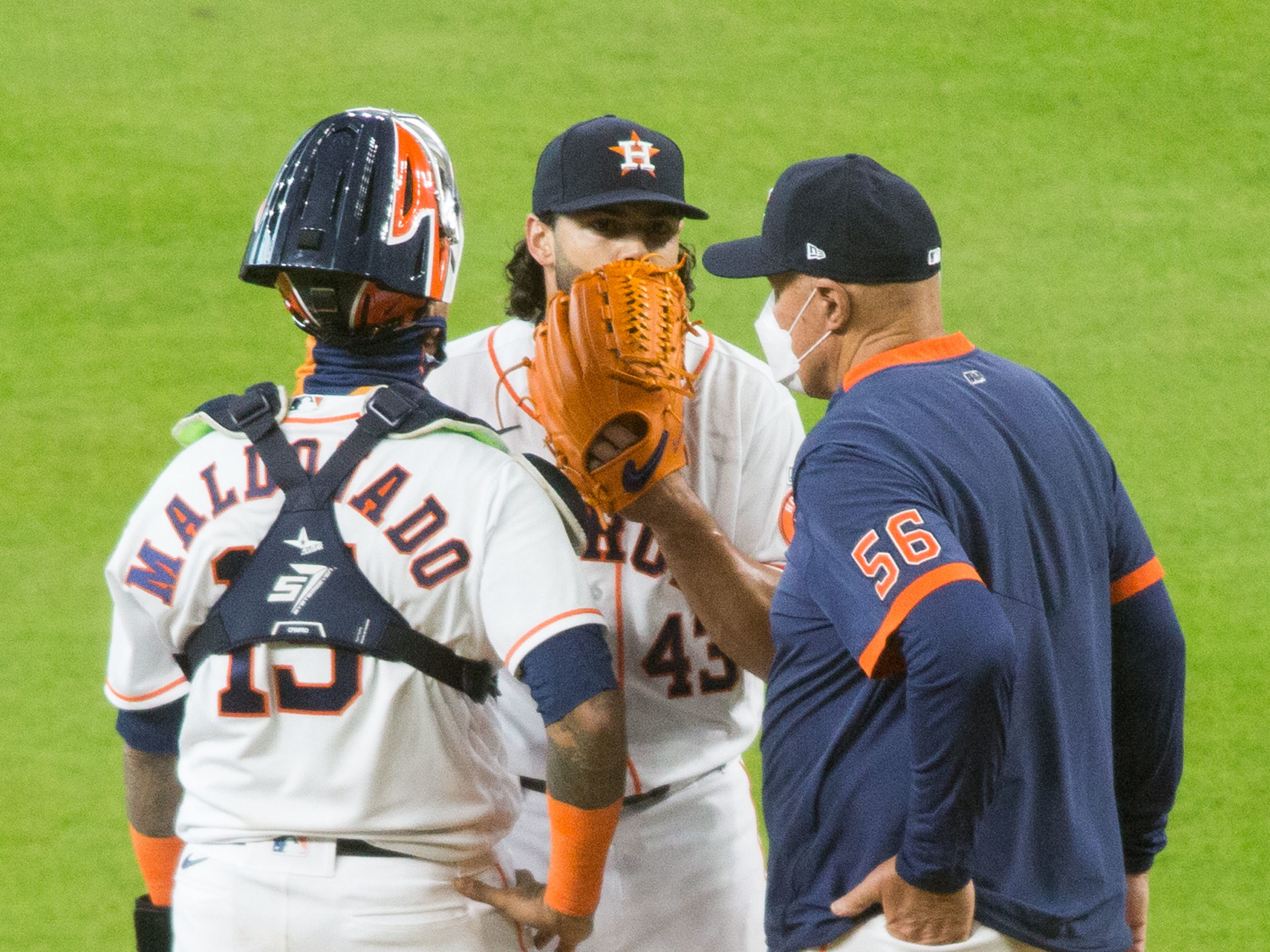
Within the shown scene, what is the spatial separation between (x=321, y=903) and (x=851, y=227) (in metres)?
1.17

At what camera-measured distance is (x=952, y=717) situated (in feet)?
5.85

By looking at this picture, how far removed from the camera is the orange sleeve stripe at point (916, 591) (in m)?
1.79

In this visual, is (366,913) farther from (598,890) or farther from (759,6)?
(759,6)

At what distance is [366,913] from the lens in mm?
1855

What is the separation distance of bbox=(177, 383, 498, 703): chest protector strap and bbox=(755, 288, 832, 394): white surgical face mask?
1.91 feet

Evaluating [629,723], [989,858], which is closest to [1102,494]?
[989,858]

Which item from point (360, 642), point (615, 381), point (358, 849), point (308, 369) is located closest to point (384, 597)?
point (360, 642)

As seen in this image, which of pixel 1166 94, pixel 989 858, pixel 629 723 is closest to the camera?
pixel 989 858

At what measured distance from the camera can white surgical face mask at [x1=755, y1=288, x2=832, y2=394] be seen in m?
2.25

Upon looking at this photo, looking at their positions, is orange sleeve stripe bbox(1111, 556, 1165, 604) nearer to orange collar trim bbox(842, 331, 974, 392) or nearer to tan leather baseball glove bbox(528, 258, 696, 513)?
orange collar trim bbox(842, 331, 974, 392)

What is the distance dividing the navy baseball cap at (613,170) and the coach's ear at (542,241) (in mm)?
73

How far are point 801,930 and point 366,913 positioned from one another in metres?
0.60

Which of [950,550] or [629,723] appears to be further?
[629,723]

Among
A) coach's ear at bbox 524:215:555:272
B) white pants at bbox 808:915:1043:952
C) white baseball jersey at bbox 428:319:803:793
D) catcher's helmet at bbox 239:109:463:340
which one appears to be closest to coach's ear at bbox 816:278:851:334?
white baseball jersey at bbox 428:319:803:793
